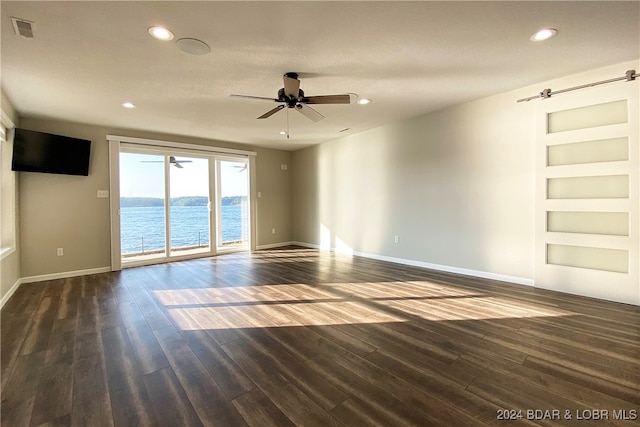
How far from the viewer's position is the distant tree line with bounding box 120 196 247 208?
17.7ft

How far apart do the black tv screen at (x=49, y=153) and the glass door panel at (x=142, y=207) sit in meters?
0.63

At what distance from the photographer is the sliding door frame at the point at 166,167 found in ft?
17.0

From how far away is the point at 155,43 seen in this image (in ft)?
8.19

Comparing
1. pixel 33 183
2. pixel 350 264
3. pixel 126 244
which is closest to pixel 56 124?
pixel 33 183

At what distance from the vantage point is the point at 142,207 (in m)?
5.55

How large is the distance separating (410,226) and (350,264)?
1.36 meters

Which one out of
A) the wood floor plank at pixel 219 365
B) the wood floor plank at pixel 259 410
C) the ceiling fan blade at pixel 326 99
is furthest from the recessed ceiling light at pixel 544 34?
the wood floor plank at pixel 219 365

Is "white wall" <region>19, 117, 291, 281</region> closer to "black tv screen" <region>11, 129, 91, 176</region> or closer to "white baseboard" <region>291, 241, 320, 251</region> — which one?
"black tv screen" <region>11, 129, 91, 176</region>

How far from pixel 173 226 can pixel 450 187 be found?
547 centimetres

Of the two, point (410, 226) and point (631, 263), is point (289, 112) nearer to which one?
point (410, 226)

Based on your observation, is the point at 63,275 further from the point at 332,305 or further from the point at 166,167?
the point at 332,305

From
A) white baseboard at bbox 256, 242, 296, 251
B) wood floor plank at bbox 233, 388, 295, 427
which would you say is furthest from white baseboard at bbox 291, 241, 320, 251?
wood floor plank at bbox 233, 388, 295, 427

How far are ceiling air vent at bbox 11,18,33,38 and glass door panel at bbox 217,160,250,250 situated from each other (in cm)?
430

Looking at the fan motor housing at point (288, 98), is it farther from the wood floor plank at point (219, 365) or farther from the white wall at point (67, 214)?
the white wall at point (67, 214)
